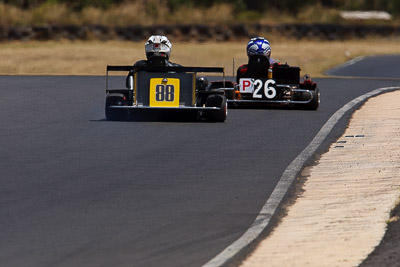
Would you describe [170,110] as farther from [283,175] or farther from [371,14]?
[371,14]

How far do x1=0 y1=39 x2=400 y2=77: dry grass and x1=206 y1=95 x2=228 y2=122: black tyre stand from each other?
1535 centimetres

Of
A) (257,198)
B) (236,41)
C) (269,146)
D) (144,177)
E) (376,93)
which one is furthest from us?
(236,41)

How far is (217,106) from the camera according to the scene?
15148 millimetres

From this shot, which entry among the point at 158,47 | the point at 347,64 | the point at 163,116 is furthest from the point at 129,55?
the point at 163,116

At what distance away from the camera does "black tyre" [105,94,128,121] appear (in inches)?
596

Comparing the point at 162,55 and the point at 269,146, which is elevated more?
the point at 162,55

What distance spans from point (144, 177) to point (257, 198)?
149cm

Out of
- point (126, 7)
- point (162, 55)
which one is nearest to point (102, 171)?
point (162, 55)

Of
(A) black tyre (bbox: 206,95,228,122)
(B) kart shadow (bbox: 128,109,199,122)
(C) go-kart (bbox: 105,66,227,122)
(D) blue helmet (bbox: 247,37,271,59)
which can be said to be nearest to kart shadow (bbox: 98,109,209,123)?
(B) kart shadow (bbox: 128,109,199,122)

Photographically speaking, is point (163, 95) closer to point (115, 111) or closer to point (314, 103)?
point (115, 111)

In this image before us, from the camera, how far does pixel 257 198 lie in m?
8.73

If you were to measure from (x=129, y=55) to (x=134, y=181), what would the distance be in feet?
88.5

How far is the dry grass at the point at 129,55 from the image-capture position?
32.7 meters

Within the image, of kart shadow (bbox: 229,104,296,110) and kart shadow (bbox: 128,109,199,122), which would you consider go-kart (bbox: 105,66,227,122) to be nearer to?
kart shadow (bbox: 128,109,199,122)
